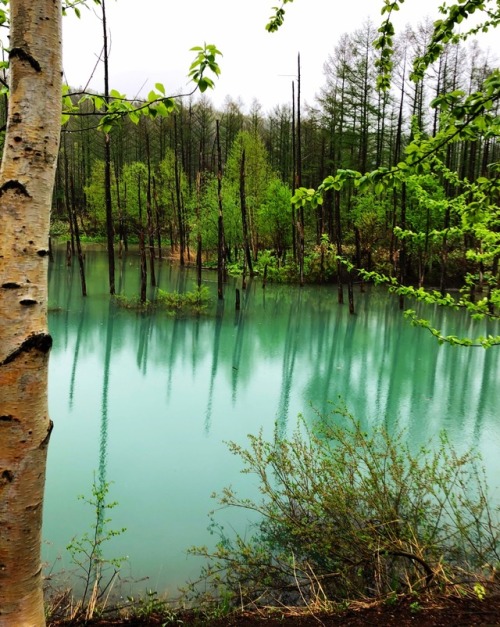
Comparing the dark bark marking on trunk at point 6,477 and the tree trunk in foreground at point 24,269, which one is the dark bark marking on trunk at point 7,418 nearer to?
the tree trunk in foreground at point 24,269

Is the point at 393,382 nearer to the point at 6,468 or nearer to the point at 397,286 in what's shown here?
the point at 397,286

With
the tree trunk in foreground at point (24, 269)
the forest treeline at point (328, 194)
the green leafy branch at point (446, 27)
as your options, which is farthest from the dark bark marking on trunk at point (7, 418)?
the forest treeline at point (328, 194)

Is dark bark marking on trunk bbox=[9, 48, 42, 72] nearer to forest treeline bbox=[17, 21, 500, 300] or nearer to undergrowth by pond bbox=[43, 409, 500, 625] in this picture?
undergrowth by pond bbox=[43, 409, 500, 625]

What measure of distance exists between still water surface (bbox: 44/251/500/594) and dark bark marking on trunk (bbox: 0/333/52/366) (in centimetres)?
347

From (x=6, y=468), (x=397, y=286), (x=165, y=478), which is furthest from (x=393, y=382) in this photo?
(x=6, y=468)

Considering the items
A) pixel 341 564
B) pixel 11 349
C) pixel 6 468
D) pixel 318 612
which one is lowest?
pixel 341 564

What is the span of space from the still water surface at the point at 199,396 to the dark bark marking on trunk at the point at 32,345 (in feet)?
11.4

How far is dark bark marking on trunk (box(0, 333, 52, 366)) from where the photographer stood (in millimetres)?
1232

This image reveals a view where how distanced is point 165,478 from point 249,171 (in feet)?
82.4

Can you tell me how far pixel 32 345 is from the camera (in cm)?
126

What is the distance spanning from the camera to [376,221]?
24.3 meters

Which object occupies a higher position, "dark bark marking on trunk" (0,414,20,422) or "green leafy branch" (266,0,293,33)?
"green leafy branch" (266,0,293,33)

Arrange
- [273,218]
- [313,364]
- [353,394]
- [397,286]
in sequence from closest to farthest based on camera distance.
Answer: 1. [397,286]
2. [353,394]
3. [313,364]
4. [273,218]

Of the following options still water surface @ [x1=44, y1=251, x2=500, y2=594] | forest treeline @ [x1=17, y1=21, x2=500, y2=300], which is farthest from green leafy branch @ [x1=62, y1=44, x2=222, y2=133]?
forest treeline @ [x1=17, y1=21, x2=500, y2=300]
